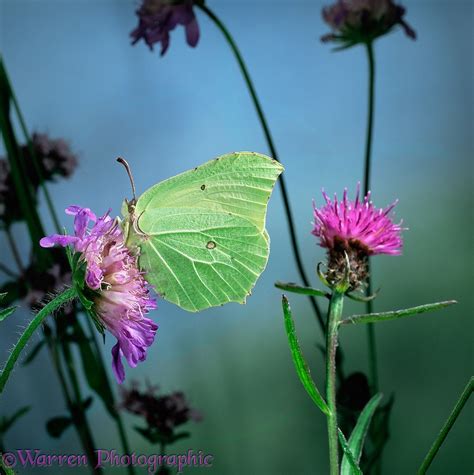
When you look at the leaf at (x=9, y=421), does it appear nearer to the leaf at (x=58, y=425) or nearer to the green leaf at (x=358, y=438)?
the leaf at (x=58, y=425)

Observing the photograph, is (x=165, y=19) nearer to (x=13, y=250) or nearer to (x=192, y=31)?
(x=192, y=31)

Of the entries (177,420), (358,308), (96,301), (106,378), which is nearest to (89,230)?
(96,301)

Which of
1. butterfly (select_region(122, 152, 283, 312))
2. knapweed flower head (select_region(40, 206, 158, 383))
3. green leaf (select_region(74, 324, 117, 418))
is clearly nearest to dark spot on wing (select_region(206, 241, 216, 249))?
butterfly (select_region(122, 152, 283, 312))

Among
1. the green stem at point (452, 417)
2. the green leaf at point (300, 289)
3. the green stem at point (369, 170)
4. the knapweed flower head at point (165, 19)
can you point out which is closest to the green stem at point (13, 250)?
the knapweed flower head at point (165, 19)

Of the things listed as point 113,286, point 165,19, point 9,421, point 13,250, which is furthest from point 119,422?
point 165,19

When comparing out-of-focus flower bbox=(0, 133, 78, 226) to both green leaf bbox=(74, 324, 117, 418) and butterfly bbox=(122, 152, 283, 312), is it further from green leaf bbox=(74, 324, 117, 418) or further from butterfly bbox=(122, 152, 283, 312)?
butterfly bbox=(122, 152, 283, 312)

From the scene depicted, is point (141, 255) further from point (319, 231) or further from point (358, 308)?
point (358, 308)
